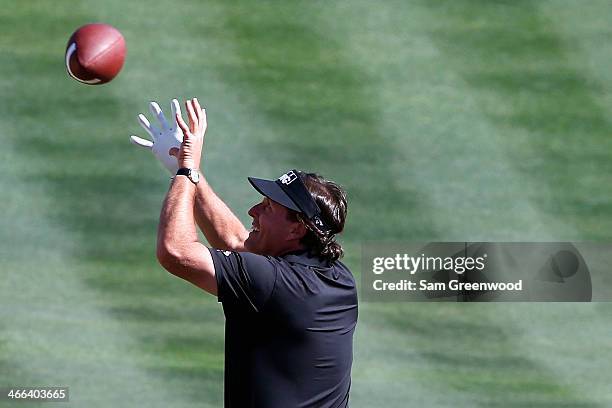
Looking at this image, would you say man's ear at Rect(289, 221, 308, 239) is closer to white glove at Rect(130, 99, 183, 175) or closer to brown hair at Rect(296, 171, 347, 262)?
brown hair at Rect(296, 171, 347, 262)

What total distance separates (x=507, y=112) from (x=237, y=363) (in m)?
2.59

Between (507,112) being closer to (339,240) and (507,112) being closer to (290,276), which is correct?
(339,240)

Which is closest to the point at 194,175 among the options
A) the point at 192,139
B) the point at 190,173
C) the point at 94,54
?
the point at 190,173

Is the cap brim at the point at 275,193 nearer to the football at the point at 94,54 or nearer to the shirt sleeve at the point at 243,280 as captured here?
the shirt sleeve at the point at 243,280

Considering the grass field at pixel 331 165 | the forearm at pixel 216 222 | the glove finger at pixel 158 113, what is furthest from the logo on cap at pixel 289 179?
the grass field at pixel 331 165

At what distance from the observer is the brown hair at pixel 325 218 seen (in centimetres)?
314

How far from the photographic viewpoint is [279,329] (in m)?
3.03

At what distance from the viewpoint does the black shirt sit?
2971 mm

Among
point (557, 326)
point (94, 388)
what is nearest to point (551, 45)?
point (557, 326)

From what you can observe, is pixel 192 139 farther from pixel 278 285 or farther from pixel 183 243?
pixel 278 285

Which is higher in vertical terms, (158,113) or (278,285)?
(158,113)

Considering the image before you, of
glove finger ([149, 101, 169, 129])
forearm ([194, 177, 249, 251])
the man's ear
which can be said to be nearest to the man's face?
the man's ear

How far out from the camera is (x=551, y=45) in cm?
518

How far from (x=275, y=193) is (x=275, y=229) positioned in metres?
0.11
